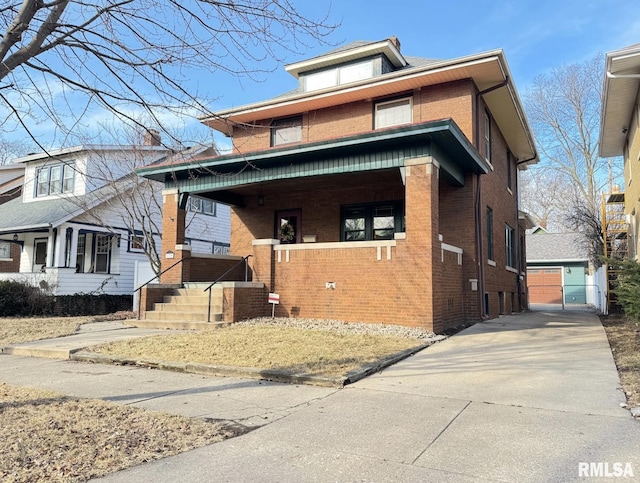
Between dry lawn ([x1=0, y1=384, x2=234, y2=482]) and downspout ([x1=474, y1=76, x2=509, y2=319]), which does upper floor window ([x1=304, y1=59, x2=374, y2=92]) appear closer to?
downspout ([x1=474, y1=76, x2=509, y2=319])

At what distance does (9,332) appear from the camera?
11750 millimetres

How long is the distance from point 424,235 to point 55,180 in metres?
19.0

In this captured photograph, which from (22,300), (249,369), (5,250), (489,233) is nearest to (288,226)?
(489,233)

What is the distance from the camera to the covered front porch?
10.9 meters

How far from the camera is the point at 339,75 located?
53.4 feet

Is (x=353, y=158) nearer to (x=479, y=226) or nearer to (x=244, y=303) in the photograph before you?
(x=479, y=226)

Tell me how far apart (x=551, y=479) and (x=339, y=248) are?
29.1 ft

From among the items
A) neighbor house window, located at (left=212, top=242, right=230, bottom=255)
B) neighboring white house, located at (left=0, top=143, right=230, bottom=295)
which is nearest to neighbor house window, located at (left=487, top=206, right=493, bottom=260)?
neighboring white house, located at (left=0, top=143, right=230, bottom=295)

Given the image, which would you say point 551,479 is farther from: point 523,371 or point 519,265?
point 519,265

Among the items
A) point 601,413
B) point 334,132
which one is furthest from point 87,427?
point 334,132

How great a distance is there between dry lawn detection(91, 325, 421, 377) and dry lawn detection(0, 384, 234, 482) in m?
2.35

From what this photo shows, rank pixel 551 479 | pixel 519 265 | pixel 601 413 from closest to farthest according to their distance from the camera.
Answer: pixel 551 479, pixel 601 413, pixel 519 265

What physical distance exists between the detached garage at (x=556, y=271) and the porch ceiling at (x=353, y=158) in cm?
2227

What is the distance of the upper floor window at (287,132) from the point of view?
53.0 ft
